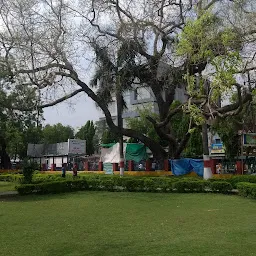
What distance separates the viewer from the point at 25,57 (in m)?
19.4

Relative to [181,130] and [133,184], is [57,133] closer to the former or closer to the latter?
[181,130]

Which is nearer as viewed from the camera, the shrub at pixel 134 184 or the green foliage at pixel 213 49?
the green foliage at pixel 213 49

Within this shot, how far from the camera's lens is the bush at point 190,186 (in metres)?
17.6

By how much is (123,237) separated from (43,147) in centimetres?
3572

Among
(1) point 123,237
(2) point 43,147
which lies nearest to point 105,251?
(1) point 123,237

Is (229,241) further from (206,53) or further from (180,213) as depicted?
(206,53)

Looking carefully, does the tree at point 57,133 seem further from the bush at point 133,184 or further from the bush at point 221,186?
the bush at point 221,186

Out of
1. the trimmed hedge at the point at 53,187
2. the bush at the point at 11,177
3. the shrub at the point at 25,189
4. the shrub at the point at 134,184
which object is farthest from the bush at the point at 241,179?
the bush at the point at 11,177

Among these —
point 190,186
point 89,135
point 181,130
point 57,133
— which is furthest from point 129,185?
point 57,133

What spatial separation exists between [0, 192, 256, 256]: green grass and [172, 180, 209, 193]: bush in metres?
2.85

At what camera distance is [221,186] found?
17.2 meters

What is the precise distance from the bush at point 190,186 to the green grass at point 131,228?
→ 112 inches

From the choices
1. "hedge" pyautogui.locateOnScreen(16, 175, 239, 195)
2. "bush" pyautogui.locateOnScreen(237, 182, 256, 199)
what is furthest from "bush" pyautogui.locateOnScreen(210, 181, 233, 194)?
"bush" pyautogui.locateOnScreen(237, 182, 256, 199)

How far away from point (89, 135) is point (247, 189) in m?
44.5
